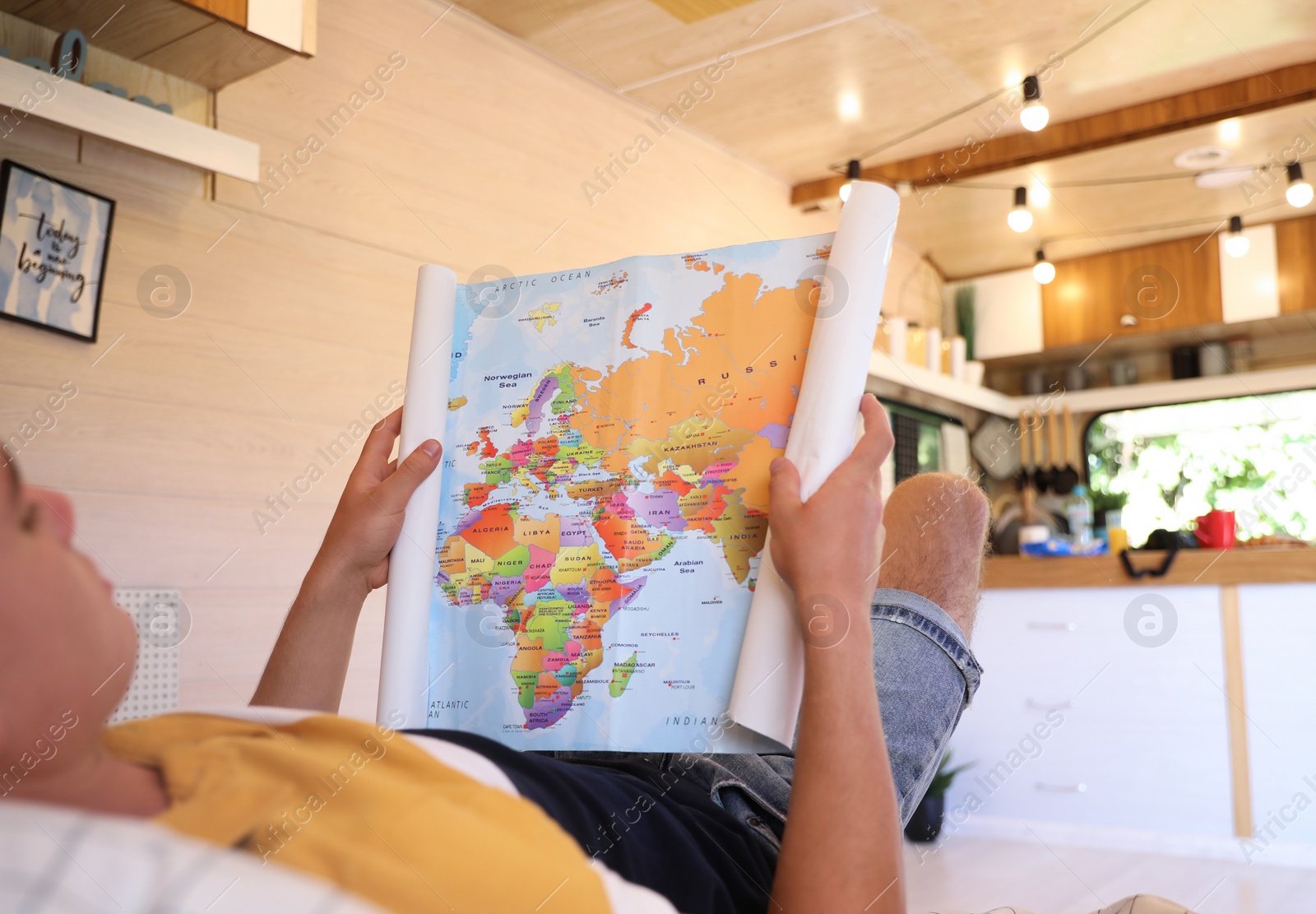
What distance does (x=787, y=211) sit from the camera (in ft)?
11.6

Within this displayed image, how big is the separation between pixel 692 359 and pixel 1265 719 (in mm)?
2312

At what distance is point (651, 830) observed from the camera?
2.48 feet

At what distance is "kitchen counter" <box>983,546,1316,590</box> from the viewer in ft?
8.21

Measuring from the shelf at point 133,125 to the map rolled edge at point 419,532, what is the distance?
83 cm

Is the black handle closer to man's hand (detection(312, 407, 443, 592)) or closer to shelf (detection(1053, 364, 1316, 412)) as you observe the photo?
shelf (detection(1053, 364, 1316, 412))

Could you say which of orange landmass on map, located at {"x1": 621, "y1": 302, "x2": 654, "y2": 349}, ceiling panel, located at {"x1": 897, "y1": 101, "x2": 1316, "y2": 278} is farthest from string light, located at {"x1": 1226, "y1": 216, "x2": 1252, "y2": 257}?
orange landmass on map, located at {"x1": 621, "y1": 302, "x2": 654, "y2": 349}

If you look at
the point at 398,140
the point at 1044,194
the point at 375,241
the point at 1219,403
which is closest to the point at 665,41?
the point at 398,140

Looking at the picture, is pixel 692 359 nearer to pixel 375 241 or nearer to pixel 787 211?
pixel 375 241

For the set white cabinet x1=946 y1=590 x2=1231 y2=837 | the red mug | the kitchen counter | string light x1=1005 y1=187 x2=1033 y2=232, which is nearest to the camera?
the kitchen counter

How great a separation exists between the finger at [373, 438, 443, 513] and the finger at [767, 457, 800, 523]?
1.19ft

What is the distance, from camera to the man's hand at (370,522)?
995mm

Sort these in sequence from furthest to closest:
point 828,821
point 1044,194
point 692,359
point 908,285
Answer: point 908,285 < point 1044,194 < point 692,359 < point 828,821

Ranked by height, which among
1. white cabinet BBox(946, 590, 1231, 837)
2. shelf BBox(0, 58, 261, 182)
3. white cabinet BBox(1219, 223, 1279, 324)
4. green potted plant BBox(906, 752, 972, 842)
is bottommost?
green potted plant BBox(906, 752, 972, 842)

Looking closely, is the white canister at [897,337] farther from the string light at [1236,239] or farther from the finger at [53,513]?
the finger at [53,513]
